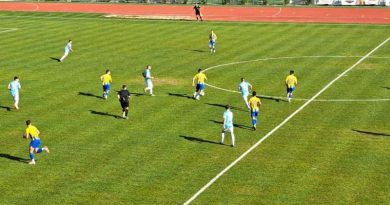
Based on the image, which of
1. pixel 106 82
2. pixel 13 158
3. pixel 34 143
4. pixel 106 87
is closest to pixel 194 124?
pixel 106 82

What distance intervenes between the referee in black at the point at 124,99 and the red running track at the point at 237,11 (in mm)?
47816

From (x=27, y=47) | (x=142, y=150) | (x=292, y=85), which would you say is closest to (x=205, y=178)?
(x=142, y=150)

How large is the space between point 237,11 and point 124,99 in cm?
5956

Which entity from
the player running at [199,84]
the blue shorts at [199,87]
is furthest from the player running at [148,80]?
the blue shorts at [199,87]

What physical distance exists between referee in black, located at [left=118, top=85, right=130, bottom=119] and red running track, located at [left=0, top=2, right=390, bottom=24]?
157 ft

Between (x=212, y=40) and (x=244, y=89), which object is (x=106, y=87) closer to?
(x=244, y=89)

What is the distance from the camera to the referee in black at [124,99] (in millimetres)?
38156

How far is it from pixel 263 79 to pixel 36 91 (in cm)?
1533

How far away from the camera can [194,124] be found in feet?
122

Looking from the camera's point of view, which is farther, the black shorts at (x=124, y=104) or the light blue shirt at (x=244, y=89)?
the light blue shirt at (x=244, y=89)

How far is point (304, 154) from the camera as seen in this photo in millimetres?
31562

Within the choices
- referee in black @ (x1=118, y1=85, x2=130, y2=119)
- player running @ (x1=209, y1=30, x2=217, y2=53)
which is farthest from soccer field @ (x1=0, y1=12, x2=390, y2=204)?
player running @ (x1=209, y1=30, x2=217, y2=53)

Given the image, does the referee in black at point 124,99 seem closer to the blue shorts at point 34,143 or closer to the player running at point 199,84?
the player running at point 199,84

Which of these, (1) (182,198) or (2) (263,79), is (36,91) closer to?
(2) (263,79)
